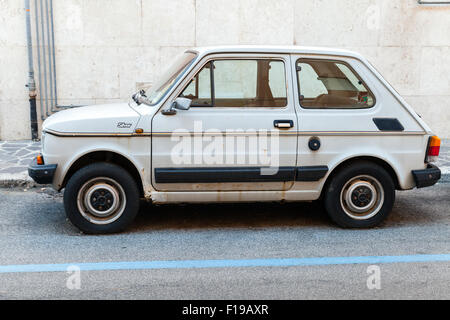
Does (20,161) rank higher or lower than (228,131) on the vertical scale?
lower

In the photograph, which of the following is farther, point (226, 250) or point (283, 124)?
point (283, 124)

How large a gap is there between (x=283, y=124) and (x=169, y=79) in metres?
1.21

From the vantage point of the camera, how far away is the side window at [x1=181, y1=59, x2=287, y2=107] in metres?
5.53

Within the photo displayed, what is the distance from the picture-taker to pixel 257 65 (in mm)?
5668

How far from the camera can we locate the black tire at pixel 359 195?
5.73 metres

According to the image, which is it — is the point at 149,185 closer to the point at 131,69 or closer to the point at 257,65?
the point at 257,65

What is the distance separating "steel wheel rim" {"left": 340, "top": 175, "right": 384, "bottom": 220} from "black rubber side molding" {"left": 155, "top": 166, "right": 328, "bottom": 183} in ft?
A: 1.11

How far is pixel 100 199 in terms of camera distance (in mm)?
5516

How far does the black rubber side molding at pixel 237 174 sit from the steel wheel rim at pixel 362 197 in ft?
1.11

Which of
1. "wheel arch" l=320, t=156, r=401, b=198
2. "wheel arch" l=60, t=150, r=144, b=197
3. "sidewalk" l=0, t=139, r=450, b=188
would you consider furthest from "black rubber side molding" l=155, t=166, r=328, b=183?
"sidewalk" l=0, t=139, r=450, b=188

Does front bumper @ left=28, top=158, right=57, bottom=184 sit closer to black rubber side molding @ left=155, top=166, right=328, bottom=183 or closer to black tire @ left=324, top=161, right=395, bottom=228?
black rubber side molding @ left=155, top=166, right=328, bottom=183

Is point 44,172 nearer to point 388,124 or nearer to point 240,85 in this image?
point 240,85

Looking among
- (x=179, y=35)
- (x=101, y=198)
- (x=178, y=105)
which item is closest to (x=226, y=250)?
(x=101, y=198)

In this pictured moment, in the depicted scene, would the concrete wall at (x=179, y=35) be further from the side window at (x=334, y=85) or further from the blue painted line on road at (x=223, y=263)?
the blue painted line on road at (x=223, y=263)
